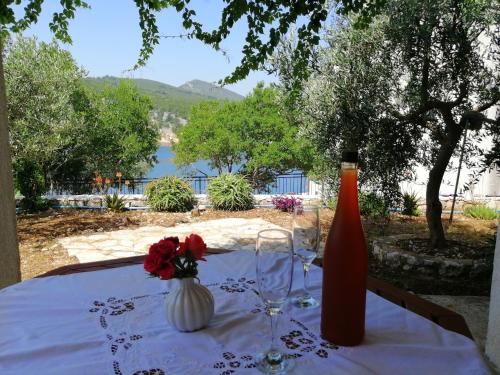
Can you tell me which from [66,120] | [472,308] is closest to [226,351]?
[472,308]

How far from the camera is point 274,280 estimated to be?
2.72ft

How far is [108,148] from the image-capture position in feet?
40.2

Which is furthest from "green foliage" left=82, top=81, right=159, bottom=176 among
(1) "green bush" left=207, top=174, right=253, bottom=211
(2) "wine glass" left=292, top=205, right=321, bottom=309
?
(2) "wine glass" left=292, top=205, right=321, bottom=309

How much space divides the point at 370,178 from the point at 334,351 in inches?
132

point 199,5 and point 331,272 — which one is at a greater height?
point 199,5

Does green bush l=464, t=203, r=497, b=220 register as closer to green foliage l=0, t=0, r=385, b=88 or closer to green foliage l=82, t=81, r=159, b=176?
green foliage l=0, t=0, r=385, b=88

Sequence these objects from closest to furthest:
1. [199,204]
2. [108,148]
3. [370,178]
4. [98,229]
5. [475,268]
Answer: [475,268] → [370,178] → [98,229] → [199,204] → [108,148]

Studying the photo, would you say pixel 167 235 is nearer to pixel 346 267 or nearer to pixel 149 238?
pixel 149 238

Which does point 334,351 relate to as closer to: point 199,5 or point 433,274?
point 199,5

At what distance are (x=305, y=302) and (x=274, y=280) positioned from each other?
0.37 meters

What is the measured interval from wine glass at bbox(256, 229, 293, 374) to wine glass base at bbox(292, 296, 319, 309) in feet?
0.88

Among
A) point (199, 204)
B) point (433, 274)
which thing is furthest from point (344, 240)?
point (199, 204)

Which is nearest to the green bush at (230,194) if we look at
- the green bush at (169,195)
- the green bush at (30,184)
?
the green bush at (169,195)

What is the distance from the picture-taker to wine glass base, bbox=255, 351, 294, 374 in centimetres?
81
